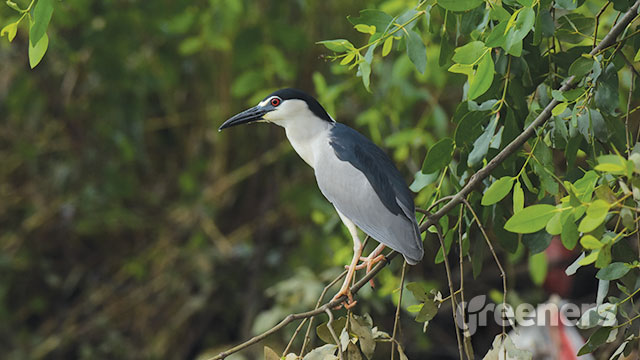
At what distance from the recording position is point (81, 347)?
3201 millimetres

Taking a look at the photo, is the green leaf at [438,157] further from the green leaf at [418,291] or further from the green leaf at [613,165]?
the green leaf at [613,165]

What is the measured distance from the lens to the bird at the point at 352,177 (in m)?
1.10

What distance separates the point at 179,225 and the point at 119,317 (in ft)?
1.55

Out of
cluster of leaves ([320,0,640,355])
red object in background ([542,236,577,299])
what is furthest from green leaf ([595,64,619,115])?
red object in background ([542,236,577,299])

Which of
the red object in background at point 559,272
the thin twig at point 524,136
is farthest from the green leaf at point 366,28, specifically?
the red object in background at point 559,272

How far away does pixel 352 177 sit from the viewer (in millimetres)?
1169

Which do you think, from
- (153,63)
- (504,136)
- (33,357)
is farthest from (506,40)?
(33,357)

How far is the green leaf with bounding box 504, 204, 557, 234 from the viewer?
0.91 metres

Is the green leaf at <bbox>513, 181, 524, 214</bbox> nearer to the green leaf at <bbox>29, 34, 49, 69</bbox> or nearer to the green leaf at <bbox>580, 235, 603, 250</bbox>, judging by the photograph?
the green leaf at <bbox>580, 235, 603, 250</bbox>

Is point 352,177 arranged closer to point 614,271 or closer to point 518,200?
point 518,200

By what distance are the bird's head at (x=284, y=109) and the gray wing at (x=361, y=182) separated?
57mm

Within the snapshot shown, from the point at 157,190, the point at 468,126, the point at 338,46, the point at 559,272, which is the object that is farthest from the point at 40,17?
the point at 157,190

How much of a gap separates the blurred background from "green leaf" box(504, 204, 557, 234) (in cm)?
172

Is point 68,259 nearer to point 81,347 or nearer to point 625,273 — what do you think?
point 81,347
